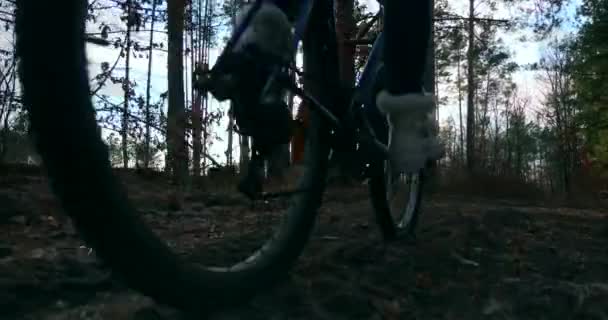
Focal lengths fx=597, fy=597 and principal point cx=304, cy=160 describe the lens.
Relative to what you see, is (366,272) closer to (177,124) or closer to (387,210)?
(387,210)

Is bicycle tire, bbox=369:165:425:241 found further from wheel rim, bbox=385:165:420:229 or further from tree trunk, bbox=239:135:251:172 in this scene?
tree trunk, bbox=239:135:251:172

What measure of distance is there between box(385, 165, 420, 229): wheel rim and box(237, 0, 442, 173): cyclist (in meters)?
0.69

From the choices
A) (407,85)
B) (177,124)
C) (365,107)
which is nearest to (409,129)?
(407,85)

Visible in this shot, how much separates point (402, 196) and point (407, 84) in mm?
→ 981

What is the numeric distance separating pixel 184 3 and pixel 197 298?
21.8 feet

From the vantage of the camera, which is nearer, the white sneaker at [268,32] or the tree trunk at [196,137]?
the white sneaker at [268,32]

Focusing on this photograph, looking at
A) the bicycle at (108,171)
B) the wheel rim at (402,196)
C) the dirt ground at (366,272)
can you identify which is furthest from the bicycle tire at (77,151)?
the wheel rim at (402,196)

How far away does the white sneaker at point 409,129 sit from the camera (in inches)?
64.8

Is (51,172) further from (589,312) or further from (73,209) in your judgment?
(589,312)

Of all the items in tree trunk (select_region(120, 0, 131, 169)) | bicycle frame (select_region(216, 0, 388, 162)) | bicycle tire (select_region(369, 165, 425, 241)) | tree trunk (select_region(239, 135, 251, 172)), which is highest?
tree trunk (select_region(120, 0, 131, 169))

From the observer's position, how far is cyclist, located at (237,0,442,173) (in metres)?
1.56

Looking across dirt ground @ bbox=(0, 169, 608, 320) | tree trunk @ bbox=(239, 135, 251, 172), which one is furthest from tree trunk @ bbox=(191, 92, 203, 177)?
tree trunk @ bbox=(239, 135, 251, 172)

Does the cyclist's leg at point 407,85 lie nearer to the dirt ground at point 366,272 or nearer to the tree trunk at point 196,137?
the dirt ground at point 366,272

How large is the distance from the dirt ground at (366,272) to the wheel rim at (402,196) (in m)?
0.11
